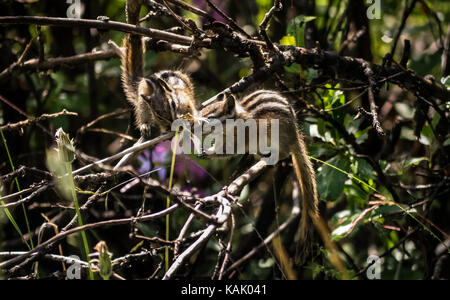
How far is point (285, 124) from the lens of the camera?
2.70 m

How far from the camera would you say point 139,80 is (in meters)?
3.02

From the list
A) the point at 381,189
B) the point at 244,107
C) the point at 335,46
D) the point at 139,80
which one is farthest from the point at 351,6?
the point at 139,80

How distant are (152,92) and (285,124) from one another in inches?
34.2

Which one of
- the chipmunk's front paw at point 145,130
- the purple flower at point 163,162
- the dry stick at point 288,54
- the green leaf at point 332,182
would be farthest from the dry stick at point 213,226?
the purple flower at point 163,162

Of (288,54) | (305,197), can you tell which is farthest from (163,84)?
(305,197)

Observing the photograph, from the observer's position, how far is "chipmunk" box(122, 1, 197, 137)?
275cm

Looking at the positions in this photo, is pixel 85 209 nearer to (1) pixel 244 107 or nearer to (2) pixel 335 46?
(1) pixel 244 107

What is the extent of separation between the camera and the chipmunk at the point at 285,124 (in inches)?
99.0

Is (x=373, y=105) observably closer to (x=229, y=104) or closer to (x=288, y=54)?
(x=288, y=54)

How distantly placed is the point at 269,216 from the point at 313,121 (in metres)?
0.75

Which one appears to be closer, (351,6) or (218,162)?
(351,6)

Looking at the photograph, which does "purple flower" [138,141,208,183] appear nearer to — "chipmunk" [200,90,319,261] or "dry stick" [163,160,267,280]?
"chipmunk" [200,90,319,261]

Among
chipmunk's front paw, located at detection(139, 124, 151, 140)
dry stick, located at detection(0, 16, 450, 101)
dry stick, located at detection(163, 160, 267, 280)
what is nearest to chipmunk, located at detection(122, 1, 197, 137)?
chipmunk's front paw, located at detection(139, 124, 151, 140)

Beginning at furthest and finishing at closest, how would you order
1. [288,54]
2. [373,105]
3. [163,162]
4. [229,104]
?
[163,162] < [229,104] < [288,54] < [373,105]
